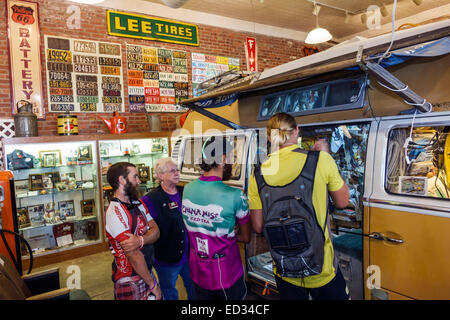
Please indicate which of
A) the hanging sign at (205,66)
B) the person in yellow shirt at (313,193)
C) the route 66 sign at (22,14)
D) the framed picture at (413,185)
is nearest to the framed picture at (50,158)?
the route 66 sign at (22,14)

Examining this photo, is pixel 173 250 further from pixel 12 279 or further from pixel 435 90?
pixel 435 90

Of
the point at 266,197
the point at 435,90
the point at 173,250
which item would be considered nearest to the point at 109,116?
the point at 173,250

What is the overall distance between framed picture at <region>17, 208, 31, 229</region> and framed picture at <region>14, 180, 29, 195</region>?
30 cm

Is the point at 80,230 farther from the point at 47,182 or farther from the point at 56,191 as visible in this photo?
the point at 47,182

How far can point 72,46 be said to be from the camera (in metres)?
5.70

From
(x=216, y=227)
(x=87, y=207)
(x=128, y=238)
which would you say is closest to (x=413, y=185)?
(x=216, y=227)

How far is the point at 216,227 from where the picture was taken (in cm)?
212

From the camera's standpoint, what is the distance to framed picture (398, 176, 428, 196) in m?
2.24

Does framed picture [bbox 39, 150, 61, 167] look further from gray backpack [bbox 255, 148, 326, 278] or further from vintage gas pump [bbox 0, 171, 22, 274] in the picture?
gray backpack [bbox 255, 148, 326, 278]

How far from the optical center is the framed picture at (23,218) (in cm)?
509

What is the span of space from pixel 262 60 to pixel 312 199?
7.00m

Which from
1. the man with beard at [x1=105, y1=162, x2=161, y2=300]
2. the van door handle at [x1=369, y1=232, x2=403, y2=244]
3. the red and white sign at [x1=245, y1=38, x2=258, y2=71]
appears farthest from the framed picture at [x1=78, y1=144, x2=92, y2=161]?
the van door handle at [x1=369, y1=232, x2=403, y2=244]

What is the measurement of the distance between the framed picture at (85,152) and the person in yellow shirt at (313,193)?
425cm

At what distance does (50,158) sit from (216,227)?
430 cm
